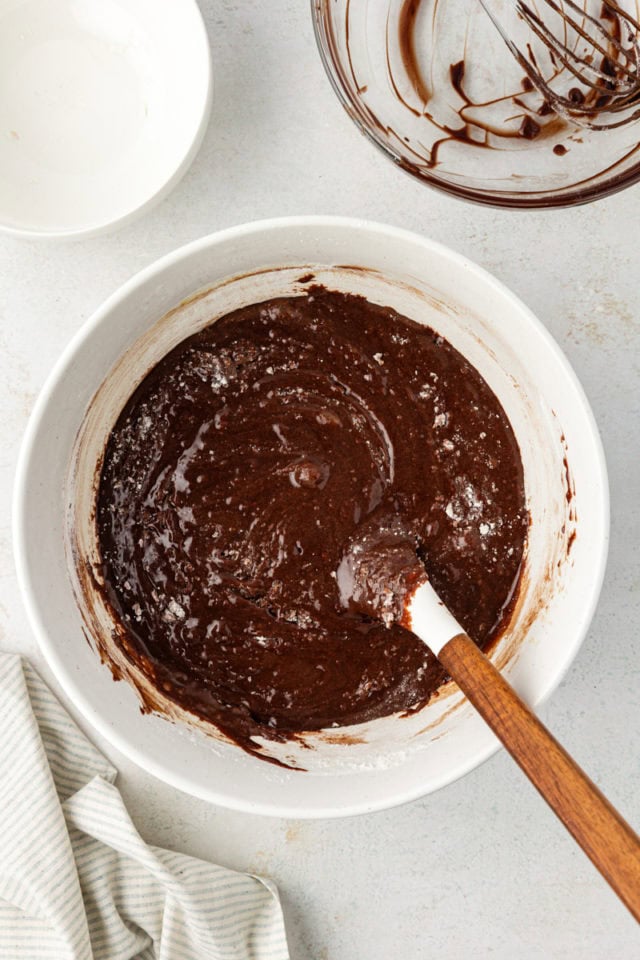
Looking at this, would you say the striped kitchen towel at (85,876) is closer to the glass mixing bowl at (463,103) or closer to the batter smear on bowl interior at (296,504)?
the batter smear on bowl interior at (296,504)

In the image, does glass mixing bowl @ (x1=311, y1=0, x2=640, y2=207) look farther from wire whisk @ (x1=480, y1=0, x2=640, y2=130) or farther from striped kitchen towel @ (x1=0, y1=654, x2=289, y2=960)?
striped kitchen towel @ (x1=0, y1=654, x2=289, y2=960)

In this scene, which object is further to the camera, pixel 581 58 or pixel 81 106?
pixel 81 106

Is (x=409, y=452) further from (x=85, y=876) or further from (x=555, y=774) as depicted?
(x=85, y=876)

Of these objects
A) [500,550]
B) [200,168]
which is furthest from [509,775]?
[200,168]

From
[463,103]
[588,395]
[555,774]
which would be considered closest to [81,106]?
[463,103]

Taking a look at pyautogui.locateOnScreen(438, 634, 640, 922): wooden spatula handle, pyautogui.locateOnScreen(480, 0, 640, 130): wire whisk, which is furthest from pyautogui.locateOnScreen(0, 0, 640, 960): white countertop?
pyautogui.locateOnScreen(438, 634, 640, 922): wooden spatula handle

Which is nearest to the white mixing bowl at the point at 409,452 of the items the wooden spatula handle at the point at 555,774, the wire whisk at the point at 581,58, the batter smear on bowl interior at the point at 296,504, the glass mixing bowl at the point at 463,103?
the batter smear on bowl interior at the point at 296,504
